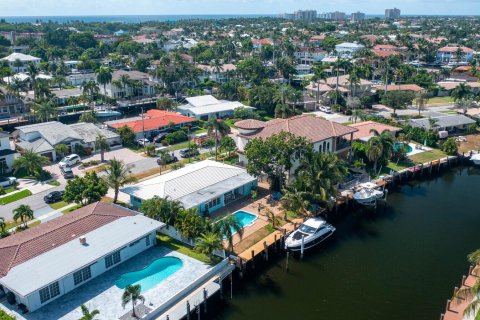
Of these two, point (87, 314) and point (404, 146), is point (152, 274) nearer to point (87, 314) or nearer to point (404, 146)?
point (87, 314)

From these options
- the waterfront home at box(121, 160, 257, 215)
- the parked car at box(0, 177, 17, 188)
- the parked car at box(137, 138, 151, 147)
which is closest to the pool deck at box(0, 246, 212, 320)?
the waterfront home at box(121, 160, 257, 215)

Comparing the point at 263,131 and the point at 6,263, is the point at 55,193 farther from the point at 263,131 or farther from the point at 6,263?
the point at 263,131

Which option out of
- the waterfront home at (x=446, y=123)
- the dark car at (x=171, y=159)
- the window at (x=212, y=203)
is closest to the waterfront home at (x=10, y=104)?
the dark car at (x=171, y=159)

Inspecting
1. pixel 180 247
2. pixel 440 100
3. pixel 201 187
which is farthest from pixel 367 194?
pixel 440 100

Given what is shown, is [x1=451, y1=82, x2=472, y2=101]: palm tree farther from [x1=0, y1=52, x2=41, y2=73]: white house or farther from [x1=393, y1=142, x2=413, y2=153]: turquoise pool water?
[x1=0, y1=52, x2=41, y2=73]: white house

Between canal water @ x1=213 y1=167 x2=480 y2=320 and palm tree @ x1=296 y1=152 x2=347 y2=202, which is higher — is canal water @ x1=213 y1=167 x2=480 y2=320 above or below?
below

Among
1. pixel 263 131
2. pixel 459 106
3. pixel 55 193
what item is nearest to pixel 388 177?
pixel 263 131
